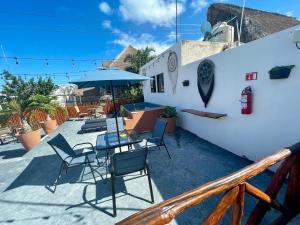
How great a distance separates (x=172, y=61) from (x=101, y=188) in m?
5.83

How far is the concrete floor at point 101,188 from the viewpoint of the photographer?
2.64 m

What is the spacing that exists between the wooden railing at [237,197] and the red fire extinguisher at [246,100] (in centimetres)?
211

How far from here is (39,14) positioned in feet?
35.2

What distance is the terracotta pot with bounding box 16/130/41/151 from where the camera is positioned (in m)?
5.78

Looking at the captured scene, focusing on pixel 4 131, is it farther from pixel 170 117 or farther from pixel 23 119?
pixel 170 117

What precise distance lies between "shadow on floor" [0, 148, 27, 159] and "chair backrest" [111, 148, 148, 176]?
4797mm

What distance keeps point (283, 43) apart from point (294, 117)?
4.31 ft

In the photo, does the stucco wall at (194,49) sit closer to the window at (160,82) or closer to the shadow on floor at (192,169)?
the window at (160,82)

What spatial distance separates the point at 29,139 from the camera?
588 centimetres

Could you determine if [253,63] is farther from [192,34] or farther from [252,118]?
[192,34]

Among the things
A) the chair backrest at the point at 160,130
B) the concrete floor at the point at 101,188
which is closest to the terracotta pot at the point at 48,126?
the concrete floor at the point at 101,188

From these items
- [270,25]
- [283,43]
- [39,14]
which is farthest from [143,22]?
[283,43]

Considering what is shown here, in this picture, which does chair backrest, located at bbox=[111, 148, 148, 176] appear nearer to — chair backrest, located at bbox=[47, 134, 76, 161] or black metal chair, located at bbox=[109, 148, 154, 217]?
black metal chair, located at bbox=[109, 148, 154, 217]

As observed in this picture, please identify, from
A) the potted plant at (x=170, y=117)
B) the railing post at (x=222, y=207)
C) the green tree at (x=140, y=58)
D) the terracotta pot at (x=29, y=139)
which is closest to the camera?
the railing post at (x=222, y=207)
